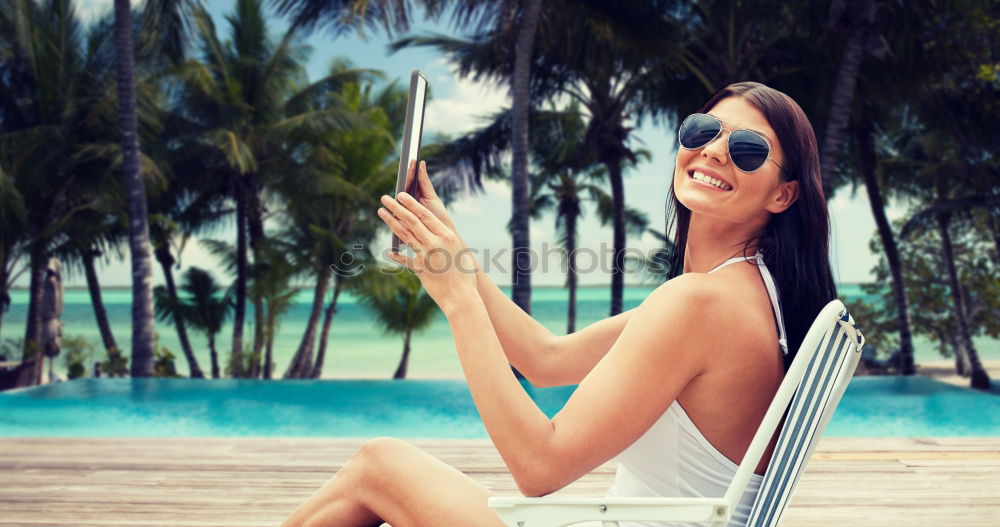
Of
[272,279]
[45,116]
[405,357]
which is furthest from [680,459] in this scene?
[405,357]

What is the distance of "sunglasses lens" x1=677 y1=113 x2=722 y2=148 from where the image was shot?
4.55 feet

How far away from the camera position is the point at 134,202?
9727mm

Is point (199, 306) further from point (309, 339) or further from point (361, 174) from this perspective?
point (361, 174)

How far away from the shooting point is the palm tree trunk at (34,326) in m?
12.5

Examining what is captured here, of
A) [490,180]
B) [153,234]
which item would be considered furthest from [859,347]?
[153,234]

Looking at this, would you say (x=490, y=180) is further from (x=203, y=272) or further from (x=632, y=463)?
(x=632, y=463)

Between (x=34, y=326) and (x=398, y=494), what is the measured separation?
1534 cm

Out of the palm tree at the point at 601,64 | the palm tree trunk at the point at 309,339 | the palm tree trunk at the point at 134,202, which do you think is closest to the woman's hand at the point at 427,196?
the palm tree trunk at the point at 134,202

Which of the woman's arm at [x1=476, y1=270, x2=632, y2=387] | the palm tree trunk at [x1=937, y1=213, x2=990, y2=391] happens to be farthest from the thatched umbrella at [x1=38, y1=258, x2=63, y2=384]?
the woman's arm at [x1=476, y1=270, x2=632, y2=387]

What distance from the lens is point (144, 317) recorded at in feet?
32.1

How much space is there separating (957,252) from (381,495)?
19624 mm

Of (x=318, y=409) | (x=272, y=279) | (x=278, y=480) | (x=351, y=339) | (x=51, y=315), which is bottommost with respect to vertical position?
(x=351, y=339)

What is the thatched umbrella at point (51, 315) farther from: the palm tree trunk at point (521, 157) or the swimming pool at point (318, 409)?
the palm tree trunk at point (521, 157)

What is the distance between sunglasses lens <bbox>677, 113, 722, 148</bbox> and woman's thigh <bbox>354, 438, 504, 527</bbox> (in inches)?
26.2
